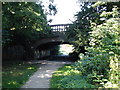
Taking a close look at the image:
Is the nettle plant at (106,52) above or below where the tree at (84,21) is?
below

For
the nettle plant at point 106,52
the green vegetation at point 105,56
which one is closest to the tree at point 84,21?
the green vegetation at point 105,56

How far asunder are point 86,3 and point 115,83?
6098 millimetres

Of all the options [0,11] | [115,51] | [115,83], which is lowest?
[115,83]

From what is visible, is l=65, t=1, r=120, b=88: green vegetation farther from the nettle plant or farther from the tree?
the tree

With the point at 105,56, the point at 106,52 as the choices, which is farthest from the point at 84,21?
the point at 105,56

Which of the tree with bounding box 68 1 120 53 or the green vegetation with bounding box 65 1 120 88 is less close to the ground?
the tree with bounding box 68 1 120 53

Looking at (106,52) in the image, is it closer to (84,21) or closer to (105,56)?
(105,56)

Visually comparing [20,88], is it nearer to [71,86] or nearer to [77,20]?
[71,86]

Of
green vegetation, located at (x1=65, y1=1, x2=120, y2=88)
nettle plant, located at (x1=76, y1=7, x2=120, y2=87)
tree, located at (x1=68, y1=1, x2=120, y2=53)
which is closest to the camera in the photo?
green vegetation, located at (x1=65, y1=1, x2=120, y2=88)

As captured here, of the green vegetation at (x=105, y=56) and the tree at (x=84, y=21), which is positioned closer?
the green vegetation at (x=105, y=56)

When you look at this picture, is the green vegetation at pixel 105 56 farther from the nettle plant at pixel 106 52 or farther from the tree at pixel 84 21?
the tree at pixel 84 21

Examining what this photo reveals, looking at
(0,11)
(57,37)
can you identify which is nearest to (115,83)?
(0,11)

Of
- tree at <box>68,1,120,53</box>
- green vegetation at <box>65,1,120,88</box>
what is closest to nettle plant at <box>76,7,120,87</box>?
green vegetation at <box>65,1,120,88</box>

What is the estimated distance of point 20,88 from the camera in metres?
4.92
